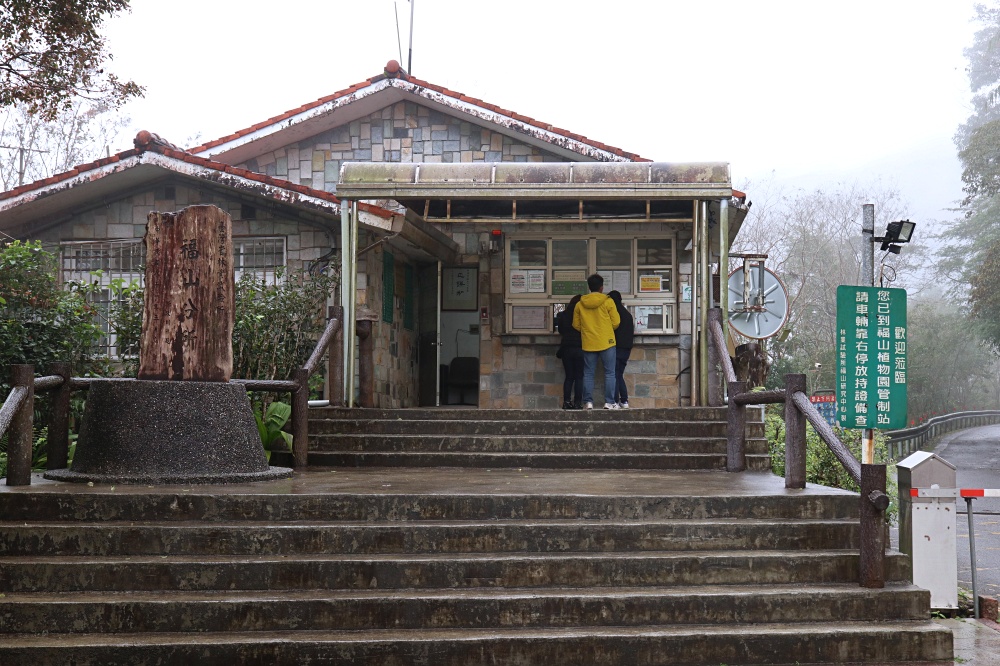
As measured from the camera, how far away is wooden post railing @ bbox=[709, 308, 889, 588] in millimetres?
6055

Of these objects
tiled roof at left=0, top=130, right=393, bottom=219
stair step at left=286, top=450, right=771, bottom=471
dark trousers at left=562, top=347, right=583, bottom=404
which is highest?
tiled roof at left=0, top=130, right=393, bottom=219

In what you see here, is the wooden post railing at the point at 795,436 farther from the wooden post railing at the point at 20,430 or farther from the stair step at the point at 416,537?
the wooden post railing at the point at 20,430

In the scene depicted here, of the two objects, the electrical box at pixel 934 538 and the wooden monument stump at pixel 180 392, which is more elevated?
the wooden monument stump at pixel 180 392

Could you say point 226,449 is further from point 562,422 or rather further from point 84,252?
point 84,252

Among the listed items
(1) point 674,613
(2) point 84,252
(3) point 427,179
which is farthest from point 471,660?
(2) point 84,252

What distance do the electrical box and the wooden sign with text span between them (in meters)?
5.31

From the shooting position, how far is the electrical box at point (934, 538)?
6848mm

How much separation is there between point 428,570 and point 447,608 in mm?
334

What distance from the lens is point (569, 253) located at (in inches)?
532

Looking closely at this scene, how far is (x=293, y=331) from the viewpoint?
1200cm

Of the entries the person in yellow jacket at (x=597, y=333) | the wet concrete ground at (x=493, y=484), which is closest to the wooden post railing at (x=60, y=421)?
the wet concrete ground at (x=493, y=484)

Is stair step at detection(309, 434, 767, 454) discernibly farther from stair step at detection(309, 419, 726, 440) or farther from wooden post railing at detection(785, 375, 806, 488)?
wooden post railing at detection(785, 375, 806, 488)

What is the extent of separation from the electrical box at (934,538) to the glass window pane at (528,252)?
7.25 m

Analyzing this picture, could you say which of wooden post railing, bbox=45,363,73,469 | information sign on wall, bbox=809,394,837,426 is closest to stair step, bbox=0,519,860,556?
wooden post railing, bbox=45,363,73,469
